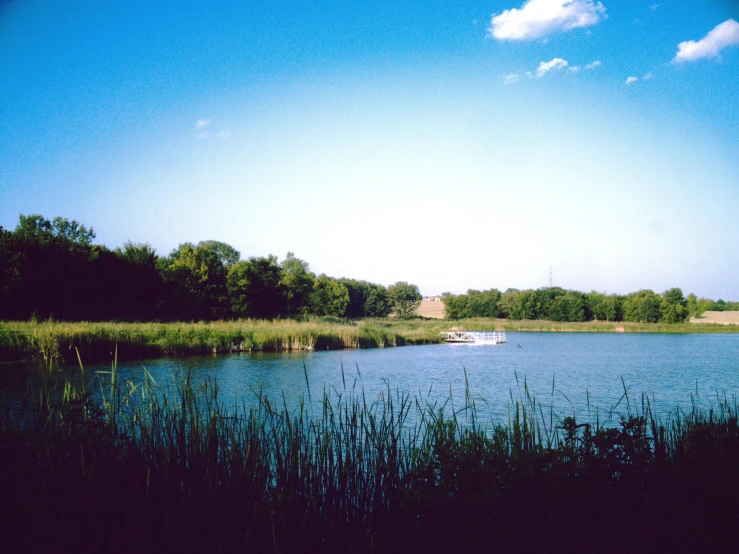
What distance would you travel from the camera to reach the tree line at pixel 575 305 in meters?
78.3

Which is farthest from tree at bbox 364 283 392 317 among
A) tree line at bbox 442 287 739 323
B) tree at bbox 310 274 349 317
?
tree at bbox 310 274 349 317

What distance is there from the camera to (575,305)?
8669cm

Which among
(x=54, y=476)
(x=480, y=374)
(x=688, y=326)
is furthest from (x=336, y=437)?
(x=688, y=326)

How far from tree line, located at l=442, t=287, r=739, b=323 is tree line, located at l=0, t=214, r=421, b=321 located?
52.9m

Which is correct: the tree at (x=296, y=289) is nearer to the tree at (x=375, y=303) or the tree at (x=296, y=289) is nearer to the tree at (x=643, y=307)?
the tree at (x=375, y=303)

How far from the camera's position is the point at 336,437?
431 centimetres

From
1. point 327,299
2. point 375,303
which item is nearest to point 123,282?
point 327,299

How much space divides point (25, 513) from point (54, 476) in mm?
401

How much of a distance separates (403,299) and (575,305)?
29.6m

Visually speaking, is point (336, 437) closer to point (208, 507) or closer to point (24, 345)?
point (208, 507)

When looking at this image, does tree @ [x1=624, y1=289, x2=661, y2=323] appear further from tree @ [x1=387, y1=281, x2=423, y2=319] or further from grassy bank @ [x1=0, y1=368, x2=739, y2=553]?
grassy bank @ [x1=0, y1=368, x2=739, y2=553]

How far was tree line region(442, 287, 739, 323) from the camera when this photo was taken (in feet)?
257

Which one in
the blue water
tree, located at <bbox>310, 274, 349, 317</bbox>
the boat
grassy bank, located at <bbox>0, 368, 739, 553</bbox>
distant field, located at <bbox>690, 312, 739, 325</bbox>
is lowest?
distant field, located at <bbox>690, 312, 739, 325</bbox>

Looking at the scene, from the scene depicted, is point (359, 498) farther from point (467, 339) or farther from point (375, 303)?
point (375, 303)
